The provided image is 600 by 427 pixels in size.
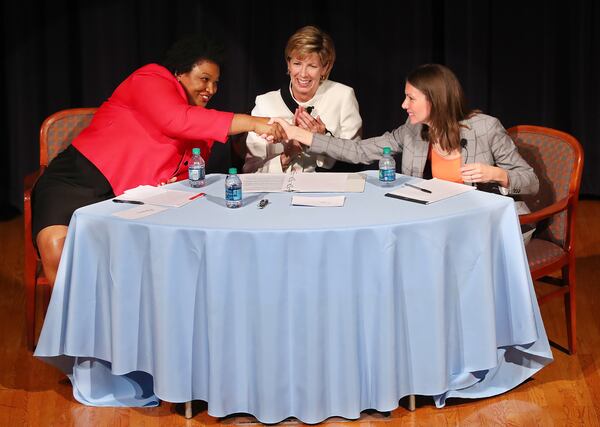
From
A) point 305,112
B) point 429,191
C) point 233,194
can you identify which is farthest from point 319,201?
point 305,112

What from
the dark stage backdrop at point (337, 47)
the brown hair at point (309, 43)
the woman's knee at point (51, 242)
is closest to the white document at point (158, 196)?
the woman's knee at point (51, 242)

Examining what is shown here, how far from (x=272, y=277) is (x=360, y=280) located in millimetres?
297

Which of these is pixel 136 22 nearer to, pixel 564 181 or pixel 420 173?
pixel 420 173

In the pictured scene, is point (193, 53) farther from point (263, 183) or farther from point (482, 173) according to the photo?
point (482, 173)

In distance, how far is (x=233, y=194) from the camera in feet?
11.5

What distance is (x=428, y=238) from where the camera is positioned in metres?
3.29

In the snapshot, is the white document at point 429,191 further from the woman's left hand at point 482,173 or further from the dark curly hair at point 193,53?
the dark curly hair at point 193,53

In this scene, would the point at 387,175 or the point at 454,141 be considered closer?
the point at 387,175

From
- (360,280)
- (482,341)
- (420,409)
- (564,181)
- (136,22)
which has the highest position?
(136,22)

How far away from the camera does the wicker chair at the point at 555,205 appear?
3.90 metres

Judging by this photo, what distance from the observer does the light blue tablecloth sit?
3.23 metres

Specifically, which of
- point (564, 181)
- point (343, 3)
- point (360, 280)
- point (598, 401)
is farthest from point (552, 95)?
point (360, 280)

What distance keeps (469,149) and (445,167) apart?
0.44ft

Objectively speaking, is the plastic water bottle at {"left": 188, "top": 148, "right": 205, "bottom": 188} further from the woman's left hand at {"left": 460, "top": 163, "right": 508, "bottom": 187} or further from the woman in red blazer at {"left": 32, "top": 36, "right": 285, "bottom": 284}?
the woman's left hand at {"left": 460, "top": 163, "right": 508, "bottom": 187}
